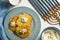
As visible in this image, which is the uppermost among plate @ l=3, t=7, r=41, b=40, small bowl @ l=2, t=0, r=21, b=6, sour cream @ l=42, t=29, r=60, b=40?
small bowl @ l=2, t=0, r=21, b=6

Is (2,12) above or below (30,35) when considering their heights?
above

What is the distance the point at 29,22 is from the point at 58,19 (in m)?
0.13

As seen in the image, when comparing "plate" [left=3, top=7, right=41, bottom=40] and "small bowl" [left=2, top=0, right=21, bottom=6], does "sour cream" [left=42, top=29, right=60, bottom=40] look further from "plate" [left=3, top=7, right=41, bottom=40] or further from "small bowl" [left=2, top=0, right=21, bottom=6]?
"small bowl" [left=2, top=0, right=21, bottom=6]

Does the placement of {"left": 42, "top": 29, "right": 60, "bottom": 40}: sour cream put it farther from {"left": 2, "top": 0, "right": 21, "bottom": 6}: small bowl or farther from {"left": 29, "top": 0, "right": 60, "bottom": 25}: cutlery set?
{"left": 2, "top": 0, "right": 21, "bottom": 6}: small bowl

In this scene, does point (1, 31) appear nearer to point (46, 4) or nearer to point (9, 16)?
point (9, 16)

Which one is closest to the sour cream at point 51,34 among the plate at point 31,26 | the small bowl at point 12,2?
the plate at point 31,26

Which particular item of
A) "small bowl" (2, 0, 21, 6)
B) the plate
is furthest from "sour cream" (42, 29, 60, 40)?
"small bowl" (2, 0, 21, 6)

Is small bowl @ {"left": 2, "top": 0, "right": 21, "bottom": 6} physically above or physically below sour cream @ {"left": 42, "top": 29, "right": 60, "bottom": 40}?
above

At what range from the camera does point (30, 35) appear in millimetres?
943

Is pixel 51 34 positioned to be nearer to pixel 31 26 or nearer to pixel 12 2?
pixel 31 26

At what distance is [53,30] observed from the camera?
0.95 meters

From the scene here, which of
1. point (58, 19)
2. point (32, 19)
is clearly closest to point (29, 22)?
point (32, 19)

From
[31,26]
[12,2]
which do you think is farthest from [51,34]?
[12,2]

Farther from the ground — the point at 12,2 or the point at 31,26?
the point at 12,2
